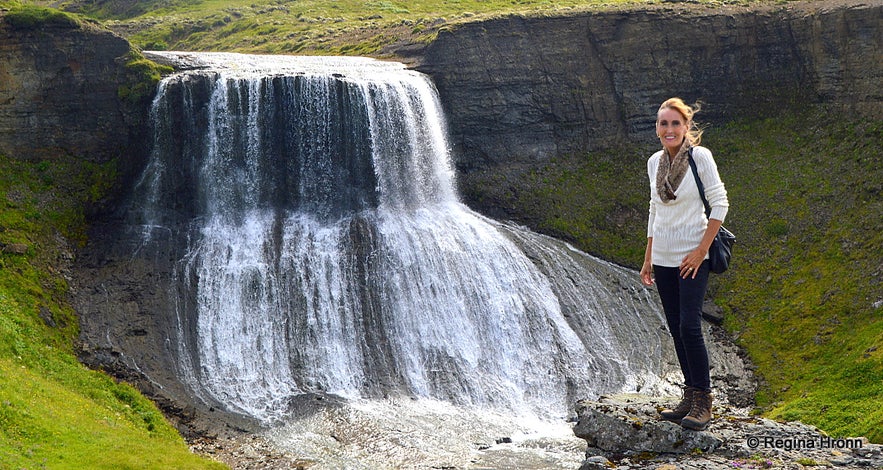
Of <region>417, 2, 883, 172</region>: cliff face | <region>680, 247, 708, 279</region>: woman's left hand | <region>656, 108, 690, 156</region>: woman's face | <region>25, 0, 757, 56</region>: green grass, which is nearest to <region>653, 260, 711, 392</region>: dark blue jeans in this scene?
<region>680, 247, 708, 279</region>: woman's left hand

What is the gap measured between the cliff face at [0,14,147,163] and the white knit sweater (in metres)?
28.7

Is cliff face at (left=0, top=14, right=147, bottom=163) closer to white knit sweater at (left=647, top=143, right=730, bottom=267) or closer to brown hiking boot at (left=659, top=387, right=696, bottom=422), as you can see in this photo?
brown hiking boot at (left=659, top=387, right=696, bottom=422)

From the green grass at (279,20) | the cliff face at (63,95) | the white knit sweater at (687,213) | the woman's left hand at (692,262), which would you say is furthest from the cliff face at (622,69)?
the woman's left hand at (692,262)

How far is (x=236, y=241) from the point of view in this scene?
33.0m

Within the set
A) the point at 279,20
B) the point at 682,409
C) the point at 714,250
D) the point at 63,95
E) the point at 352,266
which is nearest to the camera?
the point at 714,250

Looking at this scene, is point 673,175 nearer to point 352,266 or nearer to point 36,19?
point 352,266

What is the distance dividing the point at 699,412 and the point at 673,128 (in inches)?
149

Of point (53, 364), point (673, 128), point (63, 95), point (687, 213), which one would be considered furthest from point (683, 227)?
point (63, 95)

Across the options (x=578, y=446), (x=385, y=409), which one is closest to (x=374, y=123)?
(x=385, y=409)

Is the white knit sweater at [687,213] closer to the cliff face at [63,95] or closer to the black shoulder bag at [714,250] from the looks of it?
the black shoulder bag at [714,250]

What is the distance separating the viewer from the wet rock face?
10.8 meters

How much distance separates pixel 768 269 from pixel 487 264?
11.8m

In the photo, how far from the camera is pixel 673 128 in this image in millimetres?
10367

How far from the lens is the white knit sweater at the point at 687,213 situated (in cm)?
1002
